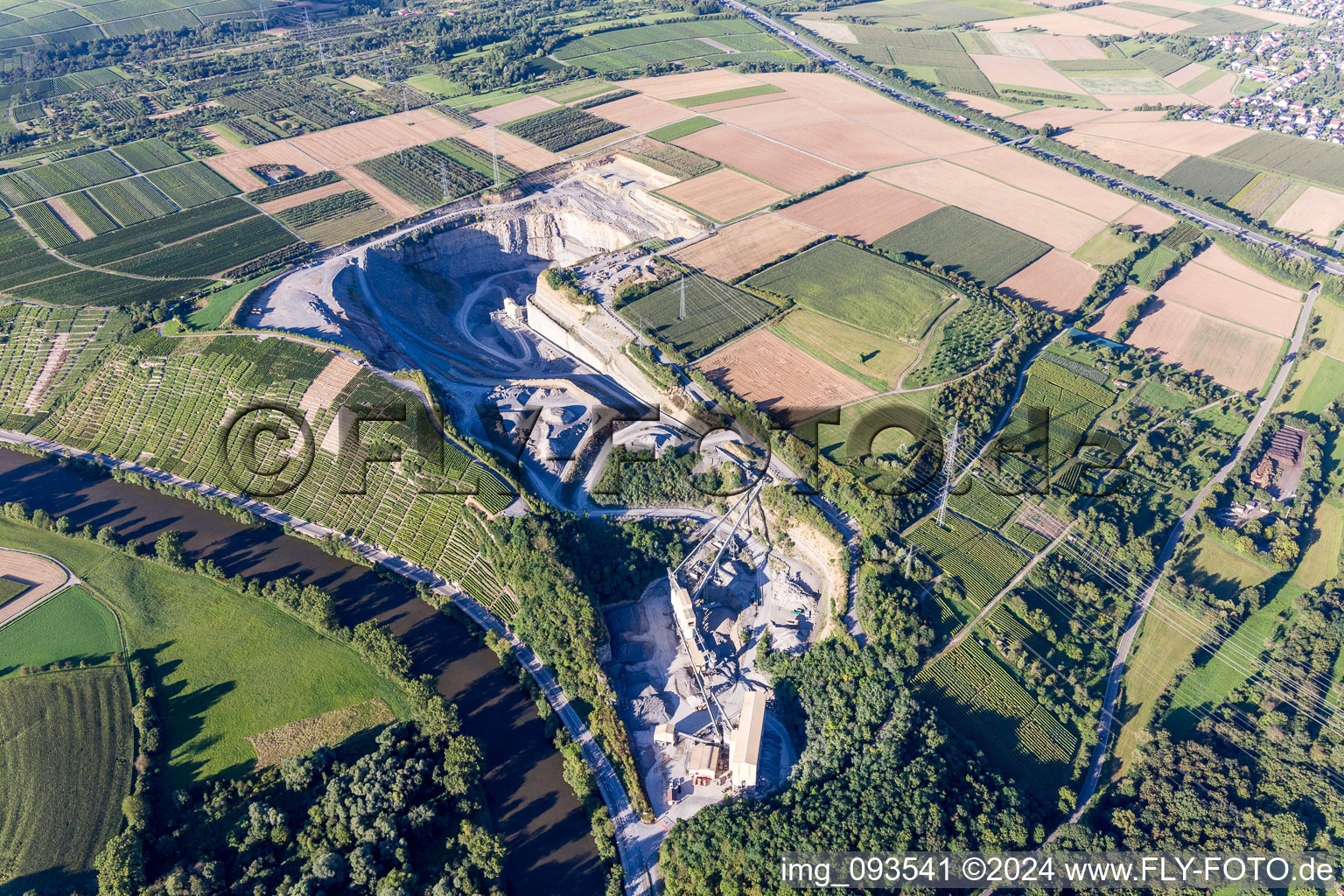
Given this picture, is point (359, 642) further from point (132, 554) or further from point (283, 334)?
point (283, 334)

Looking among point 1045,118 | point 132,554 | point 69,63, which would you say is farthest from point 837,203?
point 69,63

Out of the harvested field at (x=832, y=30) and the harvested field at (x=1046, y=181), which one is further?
the harvested field at (x=832, y=30)

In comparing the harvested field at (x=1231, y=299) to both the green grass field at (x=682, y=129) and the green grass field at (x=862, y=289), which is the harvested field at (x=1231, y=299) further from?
the green grass field at (x=682, y=129)

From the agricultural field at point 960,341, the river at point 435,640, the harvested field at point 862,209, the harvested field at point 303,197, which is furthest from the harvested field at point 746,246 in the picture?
the river at point 435,640

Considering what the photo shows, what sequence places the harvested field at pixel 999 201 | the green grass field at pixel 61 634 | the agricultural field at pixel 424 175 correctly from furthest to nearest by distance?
the agricultural field at pixel 424 175 < the harvested field at pixel 999 201 < the green grass field at pixel 61 634

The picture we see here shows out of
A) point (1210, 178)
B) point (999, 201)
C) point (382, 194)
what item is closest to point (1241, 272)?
point (1210, 178)

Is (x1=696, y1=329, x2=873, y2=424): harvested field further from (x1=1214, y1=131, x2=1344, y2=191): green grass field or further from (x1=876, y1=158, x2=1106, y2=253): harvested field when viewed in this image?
(x1=1214, y1=131, x2=1344, y2=191): green grass field

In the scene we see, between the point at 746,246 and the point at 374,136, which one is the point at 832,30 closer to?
the point at 374,136
